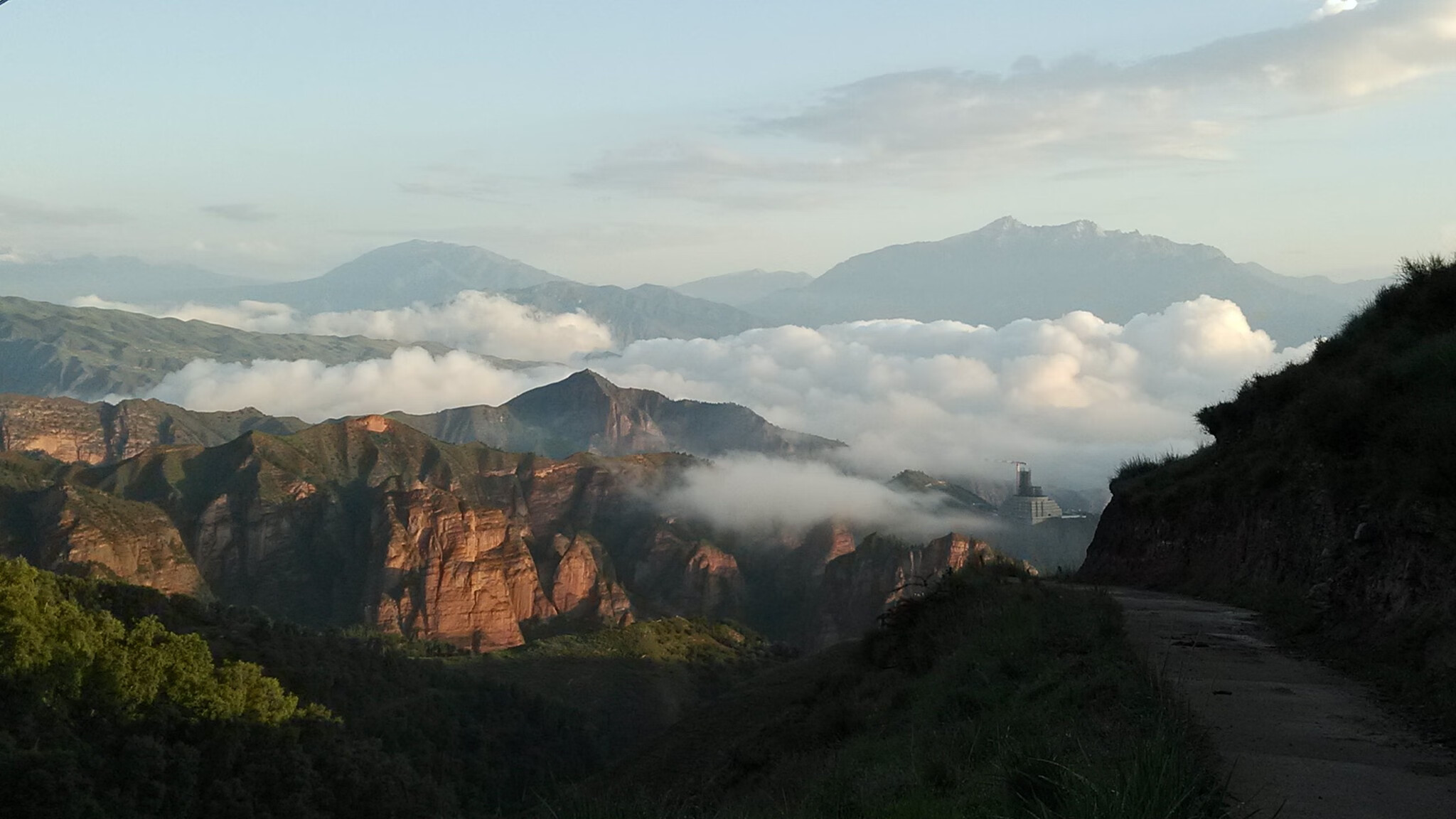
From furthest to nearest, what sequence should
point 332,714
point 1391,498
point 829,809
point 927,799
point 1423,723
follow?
point 332,714 → point 1391,498 → point 1423,723 → point 829,809 → point 927,799

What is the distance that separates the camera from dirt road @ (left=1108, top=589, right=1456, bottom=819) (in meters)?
7.54

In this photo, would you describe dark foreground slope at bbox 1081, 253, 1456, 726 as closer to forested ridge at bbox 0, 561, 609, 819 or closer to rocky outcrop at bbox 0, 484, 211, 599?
forested ridge at bbox 0, 561, 609, 819

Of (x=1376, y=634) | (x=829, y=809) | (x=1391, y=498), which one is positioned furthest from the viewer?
(x=1391, y=498)

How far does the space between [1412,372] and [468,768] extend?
69406 mm

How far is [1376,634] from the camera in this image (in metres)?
12.6

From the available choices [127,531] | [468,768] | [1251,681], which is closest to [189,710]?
[468,768]

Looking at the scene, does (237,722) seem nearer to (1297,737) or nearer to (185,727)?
(185,727)

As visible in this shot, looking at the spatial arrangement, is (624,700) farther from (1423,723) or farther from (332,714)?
(1423,723)

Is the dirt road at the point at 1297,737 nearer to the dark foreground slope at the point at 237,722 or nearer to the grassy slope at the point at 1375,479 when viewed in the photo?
the grassy slope at the point at 1375,479

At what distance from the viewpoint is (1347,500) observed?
15188 millimetres

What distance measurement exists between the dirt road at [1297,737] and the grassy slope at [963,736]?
51 cm

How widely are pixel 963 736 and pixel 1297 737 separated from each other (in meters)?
2.67

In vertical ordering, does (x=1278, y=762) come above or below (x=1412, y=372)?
below

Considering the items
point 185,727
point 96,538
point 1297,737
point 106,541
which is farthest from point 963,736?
point 106,541
